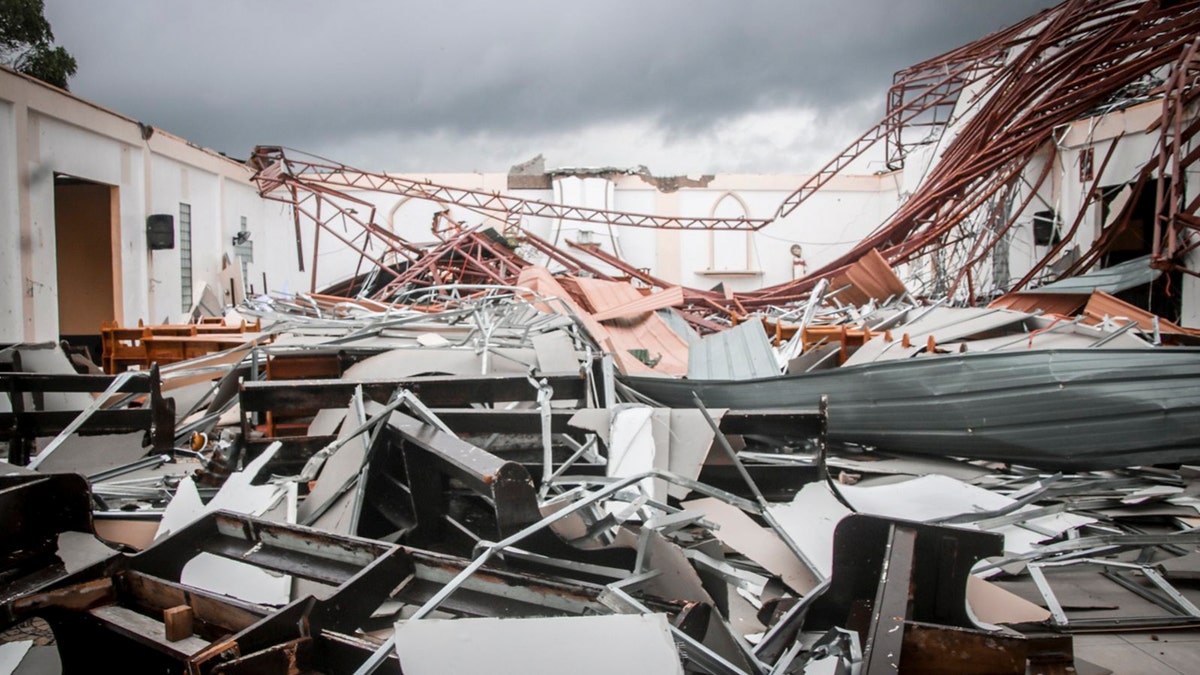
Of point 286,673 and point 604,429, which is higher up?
point 604,429

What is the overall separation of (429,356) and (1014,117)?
8805mm

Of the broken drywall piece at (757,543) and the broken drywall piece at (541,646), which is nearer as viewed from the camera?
the broken drywall piece at (541,646)

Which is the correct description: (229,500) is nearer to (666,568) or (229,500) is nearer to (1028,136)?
(666,568)

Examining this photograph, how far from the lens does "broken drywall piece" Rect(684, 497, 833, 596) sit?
208cm

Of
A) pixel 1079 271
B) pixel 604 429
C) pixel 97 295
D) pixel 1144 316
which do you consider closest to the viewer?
pixel 604 429

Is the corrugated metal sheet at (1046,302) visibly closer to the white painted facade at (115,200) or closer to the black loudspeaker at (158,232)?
the white painted facade at (115,200)

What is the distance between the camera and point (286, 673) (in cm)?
122

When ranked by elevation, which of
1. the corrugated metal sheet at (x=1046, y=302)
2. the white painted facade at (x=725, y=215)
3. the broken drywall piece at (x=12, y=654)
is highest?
the white painted facade at (x=725, y=215)

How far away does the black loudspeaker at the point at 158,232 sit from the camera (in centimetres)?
1170

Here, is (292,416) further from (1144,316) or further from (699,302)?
(699,302)

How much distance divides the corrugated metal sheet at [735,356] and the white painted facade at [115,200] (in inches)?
310

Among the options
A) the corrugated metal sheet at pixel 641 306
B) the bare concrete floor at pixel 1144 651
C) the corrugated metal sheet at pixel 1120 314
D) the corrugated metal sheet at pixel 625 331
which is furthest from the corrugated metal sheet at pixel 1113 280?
the bare concrete floor at pixel 1144 651

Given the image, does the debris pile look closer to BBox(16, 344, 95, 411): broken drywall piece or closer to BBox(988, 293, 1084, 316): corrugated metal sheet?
BBox(16, 344, 95, 411): broken drywall piece

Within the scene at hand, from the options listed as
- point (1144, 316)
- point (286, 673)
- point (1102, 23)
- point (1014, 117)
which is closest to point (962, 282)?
point (1014, 117)
